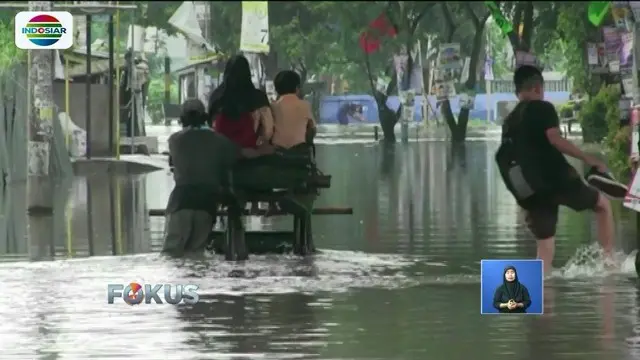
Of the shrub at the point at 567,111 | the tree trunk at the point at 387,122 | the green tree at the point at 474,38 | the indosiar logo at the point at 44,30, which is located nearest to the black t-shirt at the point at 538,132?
the indosiar logo at the point at 44,30

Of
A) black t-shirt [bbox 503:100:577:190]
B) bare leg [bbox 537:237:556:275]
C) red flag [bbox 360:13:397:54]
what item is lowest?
bare leg [bbox 537:237:556:275]

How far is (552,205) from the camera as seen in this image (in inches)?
518

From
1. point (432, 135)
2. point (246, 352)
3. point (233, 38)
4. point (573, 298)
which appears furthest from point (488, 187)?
point (432, 135)

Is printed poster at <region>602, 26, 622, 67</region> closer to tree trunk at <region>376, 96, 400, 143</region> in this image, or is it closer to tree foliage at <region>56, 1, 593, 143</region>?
tree foliage at <region>56, 1, 593, 143</region>

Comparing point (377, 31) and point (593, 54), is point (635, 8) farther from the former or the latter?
point (377, 31)

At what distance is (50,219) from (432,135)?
47.2 meters

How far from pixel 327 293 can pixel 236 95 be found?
3.48 metres

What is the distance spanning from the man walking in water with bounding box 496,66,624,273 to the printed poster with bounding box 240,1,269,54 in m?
18.3

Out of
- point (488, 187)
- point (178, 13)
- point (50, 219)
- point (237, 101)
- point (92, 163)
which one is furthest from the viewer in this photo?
point (178, 13)

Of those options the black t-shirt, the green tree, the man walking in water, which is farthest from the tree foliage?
the black t-shirt

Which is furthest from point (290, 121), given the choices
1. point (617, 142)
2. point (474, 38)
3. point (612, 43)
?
point (474, 38)

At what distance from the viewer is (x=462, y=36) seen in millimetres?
72500

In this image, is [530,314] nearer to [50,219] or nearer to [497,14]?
[50,219]

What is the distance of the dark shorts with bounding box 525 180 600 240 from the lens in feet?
43.2
